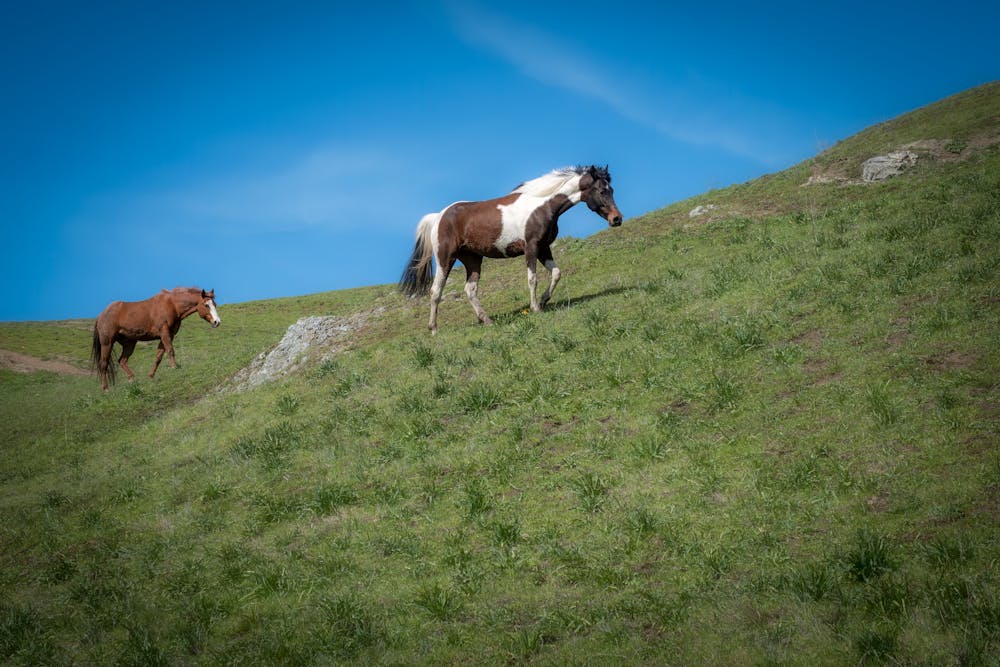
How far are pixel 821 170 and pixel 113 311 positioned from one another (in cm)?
2702

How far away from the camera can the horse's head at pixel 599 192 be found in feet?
59.2

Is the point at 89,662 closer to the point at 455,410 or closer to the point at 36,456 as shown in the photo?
the point at 455,410

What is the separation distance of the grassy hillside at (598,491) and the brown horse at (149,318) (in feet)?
29.7

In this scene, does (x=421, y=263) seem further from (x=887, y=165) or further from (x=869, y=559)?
(x=887, y=165)

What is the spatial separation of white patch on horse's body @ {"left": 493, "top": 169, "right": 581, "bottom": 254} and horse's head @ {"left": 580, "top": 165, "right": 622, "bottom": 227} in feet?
0.61

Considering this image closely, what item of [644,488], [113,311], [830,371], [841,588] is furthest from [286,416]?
[113,311]

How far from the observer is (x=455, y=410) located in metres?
13.0

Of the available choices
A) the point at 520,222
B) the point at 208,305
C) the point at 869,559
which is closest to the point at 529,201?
the point at 520,222

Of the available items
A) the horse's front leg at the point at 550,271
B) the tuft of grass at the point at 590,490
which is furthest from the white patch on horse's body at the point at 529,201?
the tuft of grass at the point at 590,490

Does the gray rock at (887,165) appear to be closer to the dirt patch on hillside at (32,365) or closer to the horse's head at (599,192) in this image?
the horse's head at (599,192)

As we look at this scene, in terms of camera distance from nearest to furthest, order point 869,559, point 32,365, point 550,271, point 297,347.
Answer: point 869,559 → point 550,271 → point 297,347 → point 32,365

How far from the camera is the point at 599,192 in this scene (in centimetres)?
1805

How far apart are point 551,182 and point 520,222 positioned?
4.41 ft

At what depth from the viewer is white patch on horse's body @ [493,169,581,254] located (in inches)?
707
